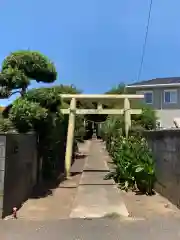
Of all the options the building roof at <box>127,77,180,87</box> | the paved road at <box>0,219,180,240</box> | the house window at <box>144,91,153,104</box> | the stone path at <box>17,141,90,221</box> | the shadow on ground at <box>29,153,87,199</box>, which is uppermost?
the building roof at <box>127,77,180,87</box>

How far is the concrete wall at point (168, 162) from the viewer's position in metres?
9.55

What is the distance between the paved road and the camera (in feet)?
21.0

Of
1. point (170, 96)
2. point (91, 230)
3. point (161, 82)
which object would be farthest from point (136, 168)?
point (161, 82)

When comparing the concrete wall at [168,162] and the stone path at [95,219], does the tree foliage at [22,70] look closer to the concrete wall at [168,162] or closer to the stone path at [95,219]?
the stone path at [95,219]

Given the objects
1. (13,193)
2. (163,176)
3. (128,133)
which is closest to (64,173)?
(128,133)

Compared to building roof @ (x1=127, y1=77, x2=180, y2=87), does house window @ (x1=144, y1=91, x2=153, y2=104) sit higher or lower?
lower

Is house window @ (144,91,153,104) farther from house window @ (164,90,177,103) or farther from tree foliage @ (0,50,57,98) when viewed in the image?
tree foliage @ (0,50,57,98)

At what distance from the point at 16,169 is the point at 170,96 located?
91.8 feet

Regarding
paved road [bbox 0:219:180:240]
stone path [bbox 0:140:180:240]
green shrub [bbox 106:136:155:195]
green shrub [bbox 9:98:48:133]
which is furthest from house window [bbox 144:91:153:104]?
paved road [bbox 0:219:180:240]

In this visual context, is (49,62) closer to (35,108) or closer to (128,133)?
(35,108)

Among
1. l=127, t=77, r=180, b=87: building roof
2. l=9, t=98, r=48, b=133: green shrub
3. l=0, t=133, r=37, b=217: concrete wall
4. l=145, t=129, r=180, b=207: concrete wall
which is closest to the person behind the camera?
l=0, t=133, r=37, b=217: concrete wall

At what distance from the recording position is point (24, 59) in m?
13.0

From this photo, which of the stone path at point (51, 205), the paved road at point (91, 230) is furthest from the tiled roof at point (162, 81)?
the paved road at point (91, 230)

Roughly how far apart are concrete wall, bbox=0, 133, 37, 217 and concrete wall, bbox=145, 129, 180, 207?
12.2 ft
